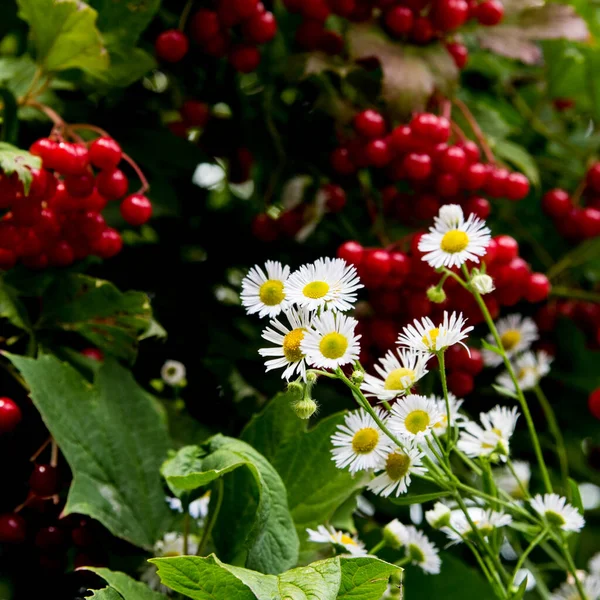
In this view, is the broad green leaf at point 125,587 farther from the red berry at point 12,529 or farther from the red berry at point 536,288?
the red berry at point 536,288

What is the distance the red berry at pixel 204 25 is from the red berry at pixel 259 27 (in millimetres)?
31

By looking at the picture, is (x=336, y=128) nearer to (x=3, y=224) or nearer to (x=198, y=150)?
(x=198, y=150)

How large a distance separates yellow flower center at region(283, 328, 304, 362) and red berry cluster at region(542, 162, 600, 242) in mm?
592

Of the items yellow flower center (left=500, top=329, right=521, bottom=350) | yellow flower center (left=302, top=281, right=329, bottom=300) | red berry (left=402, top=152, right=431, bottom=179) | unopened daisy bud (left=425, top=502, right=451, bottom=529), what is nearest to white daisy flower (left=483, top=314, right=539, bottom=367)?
yellow flower center (left=500, top=329, right=521, bottom=350)

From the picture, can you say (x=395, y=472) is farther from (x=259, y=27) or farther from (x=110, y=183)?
(x=259, y=27)

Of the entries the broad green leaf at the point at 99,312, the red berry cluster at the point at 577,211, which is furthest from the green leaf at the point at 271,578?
the red berry cluster at the point at 577,211

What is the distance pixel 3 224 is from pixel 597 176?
71 cm

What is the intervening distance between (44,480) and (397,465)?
291mm

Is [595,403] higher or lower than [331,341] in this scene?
lower

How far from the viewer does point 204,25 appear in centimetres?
84

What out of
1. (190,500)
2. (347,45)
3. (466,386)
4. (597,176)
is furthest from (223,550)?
(597,176)

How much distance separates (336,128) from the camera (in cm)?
89

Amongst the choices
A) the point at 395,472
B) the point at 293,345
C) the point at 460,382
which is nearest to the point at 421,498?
the point at 395,472

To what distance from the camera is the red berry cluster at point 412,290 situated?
738 millimetres
